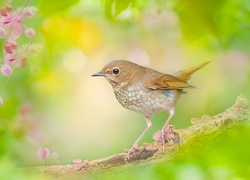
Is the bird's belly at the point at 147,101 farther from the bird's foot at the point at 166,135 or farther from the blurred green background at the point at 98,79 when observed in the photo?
the bird's foot at the point at 166,135

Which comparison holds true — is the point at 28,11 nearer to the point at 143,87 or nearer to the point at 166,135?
the point at 166,135

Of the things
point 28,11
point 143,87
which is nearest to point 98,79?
point 143,87

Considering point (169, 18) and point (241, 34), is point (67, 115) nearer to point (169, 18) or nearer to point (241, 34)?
point (169, 18)

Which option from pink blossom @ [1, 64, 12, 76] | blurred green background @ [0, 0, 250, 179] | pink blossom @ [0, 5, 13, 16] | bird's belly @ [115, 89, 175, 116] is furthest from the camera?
blurred green background @ [0, 0, 250, 179]

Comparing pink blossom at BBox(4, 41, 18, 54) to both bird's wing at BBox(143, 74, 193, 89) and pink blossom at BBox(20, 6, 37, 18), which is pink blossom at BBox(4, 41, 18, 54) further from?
bird's wing at BBox(143, 74, 193, 89)

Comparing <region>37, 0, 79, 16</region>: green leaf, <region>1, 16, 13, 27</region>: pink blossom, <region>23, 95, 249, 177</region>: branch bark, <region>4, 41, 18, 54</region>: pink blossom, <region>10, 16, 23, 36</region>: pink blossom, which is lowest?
<region>23, 95, 249, 177</region>: branch bark

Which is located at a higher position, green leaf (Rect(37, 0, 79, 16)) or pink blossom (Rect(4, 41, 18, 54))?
green leaf (Rect(37, 0, 79, 16))

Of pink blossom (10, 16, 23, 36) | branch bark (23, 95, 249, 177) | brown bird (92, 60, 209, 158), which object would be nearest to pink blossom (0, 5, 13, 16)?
pink blossom (10, 16, 23, 36)
